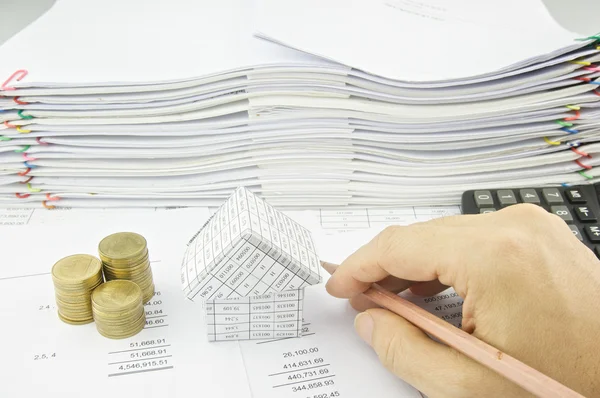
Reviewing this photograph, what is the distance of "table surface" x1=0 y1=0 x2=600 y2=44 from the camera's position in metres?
0.95

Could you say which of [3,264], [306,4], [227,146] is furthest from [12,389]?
[306,4]

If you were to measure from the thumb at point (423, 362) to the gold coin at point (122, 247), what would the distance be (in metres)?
0.22

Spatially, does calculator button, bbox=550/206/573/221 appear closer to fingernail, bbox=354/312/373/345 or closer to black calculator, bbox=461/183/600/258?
black calculator, bbox=461/183/600/258

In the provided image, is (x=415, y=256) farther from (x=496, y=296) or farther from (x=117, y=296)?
(x=117, y=296)

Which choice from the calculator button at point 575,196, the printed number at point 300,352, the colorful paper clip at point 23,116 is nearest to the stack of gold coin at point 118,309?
the printed number at point 300,352

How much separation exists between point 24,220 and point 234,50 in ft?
1.02

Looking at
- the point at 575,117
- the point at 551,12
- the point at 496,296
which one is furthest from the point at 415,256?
the point at 551,12

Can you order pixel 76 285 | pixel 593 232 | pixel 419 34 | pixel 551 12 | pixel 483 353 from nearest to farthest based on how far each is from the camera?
Answer: pixel 483 353 < pixel 76 285 < pixel 593 232 < pixel 419 34 < pixel 551 12

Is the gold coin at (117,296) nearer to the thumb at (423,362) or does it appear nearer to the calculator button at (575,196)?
the thumb at (423,362)

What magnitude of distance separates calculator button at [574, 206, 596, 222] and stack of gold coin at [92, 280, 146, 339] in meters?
0.48

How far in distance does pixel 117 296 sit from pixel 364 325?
22 cm

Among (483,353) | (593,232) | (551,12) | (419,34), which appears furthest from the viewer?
(551,12)

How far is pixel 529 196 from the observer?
0.74 m

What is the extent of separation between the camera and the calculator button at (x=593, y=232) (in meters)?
0.67
